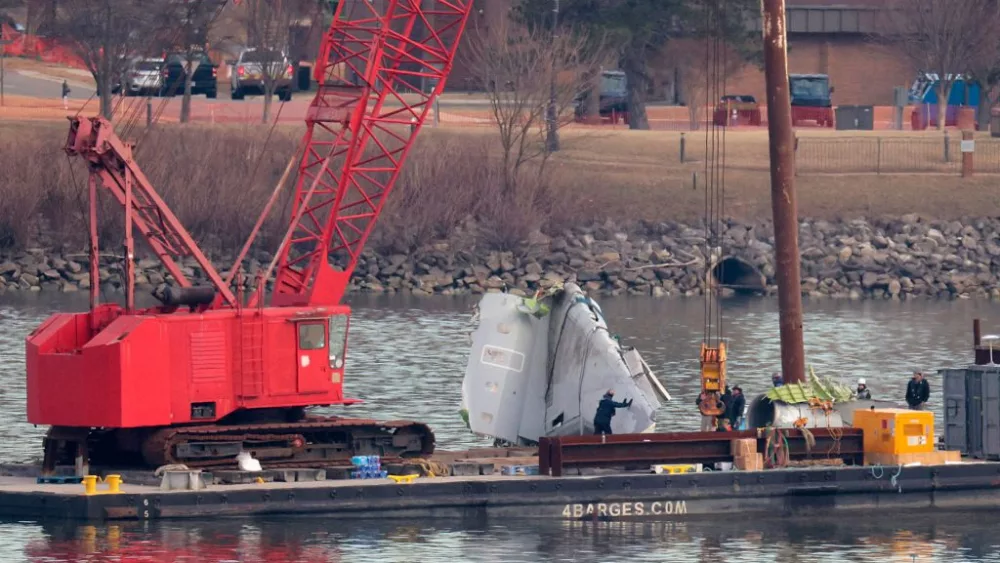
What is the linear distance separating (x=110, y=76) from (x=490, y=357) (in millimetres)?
57268

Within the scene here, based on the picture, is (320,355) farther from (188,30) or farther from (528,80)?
(528,80)

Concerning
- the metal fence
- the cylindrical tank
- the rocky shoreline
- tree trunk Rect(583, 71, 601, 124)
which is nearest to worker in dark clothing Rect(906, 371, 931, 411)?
the cylindrical tank

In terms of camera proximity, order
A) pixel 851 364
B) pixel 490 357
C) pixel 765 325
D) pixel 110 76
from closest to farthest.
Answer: pixel 490 357 < pixel 851 364 < pixel 765 325 < pixel 110 76

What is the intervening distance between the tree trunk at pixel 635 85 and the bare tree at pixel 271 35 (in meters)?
14.5

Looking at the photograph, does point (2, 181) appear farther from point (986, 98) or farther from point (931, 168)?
point (986, 98)

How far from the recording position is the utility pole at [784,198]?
132ft

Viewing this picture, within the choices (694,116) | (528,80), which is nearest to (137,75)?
(528,80)

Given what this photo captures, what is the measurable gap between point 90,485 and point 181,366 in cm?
275

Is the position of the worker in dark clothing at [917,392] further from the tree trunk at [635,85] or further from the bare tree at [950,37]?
the bare tree at [950,37]

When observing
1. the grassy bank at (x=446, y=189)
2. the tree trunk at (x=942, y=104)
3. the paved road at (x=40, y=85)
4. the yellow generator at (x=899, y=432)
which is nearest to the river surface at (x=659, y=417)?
the yellow generator at (x=899, y=432)

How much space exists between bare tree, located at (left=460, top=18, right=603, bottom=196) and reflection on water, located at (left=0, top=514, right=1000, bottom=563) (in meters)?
50.6

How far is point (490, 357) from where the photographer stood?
1604 inches

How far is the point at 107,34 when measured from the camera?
95.6 metres

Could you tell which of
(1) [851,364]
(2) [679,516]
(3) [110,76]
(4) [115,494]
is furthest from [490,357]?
(3) [110,76]
